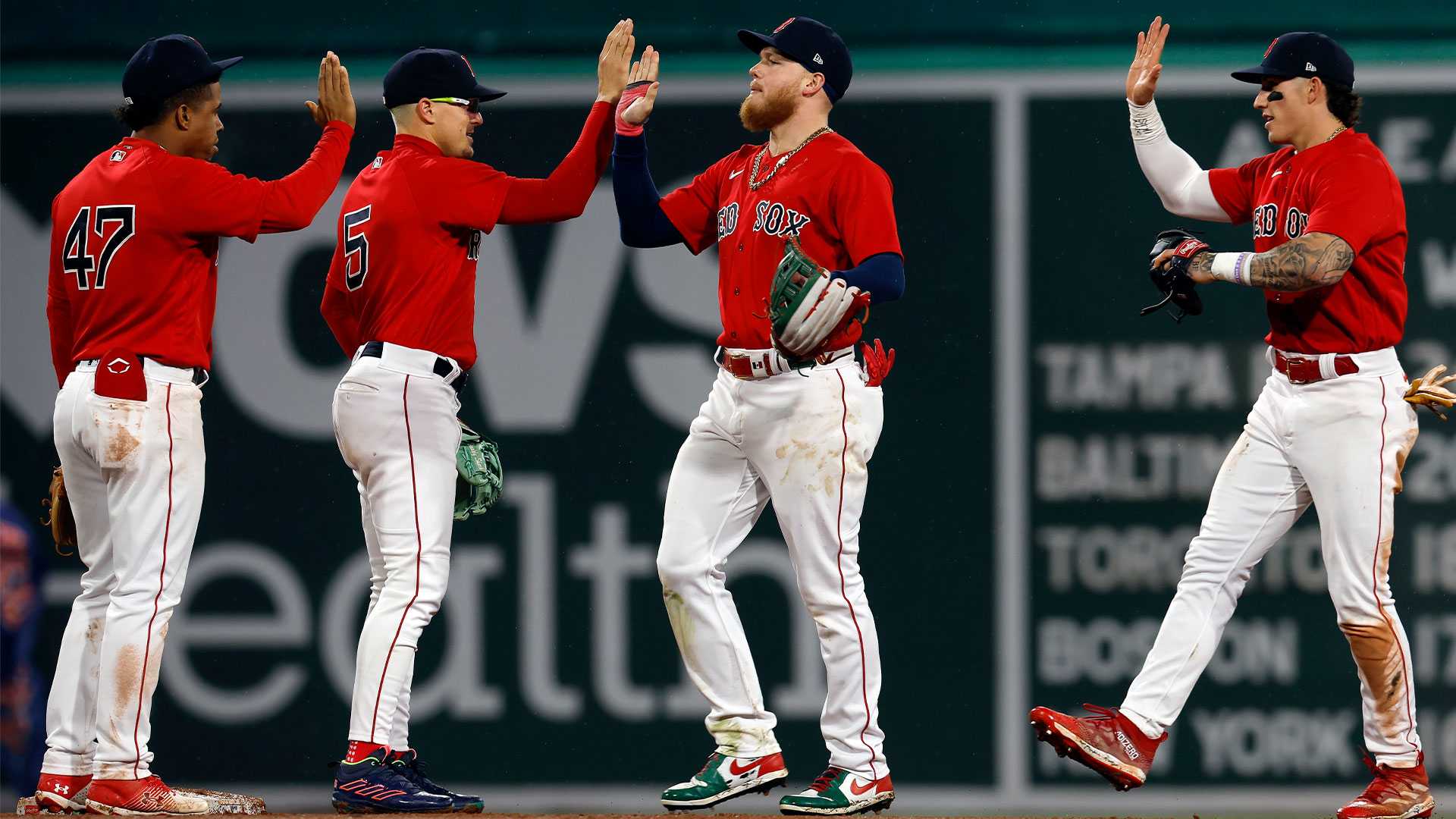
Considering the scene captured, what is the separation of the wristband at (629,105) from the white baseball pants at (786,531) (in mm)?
737

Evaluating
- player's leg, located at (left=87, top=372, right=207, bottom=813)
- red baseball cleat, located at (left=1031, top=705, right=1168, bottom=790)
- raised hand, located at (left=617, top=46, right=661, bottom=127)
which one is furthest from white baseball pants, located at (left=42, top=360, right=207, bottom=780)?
red baseball cleat, located at (left=1031, top=705, right=1168, bottom=790)

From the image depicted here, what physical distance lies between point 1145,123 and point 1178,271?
543mm

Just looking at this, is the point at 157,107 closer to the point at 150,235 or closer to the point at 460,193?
the point at 150,235

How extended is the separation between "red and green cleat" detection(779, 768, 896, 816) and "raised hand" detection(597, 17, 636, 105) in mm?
1996

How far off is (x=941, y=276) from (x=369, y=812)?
9.76ft

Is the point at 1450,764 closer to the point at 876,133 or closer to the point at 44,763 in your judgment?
the point at 876,133

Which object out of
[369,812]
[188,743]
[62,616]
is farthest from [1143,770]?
[62,616]

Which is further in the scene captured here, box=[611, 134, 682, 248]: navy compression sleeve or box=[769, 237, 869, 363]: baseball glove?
box=[611, 134, 682, 248]: navy compression sleeve

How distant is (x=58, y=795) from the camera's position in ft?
15.2

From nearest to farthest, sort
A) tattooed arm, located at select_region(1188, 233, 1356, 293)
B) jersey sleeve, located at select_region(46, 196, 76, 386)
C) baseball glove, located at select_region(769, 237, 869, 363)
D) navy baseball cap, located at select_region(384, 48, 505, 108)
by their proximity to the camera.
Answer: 1. baseball glove, located at select_region(769, 237, 869, 363)
2. tattooed arm, located at select_region(1188, 233, 1356, 293)
3. jersey sleeve, located at select_region(46, 196, 76, 386)
4. navy baseball cap, located at select_region(384, 48, 505, 108)

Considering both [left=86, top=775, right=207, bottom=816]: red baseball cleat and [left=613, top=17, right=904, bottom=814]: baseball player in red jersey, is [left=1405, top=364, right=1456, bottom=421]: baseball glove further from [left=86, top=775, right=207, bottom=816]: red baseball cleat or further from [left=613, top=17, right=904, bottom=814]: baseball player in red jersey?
[left=86, top=775, right=207, bottom=816]: red baseball cleat

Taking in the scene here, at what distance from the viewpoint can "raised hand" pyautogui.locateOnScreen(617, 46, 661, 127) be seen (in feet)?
15.5

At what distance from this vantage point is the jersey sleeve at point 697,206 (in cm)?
488

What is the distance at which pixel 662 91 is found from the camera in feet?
20.9
